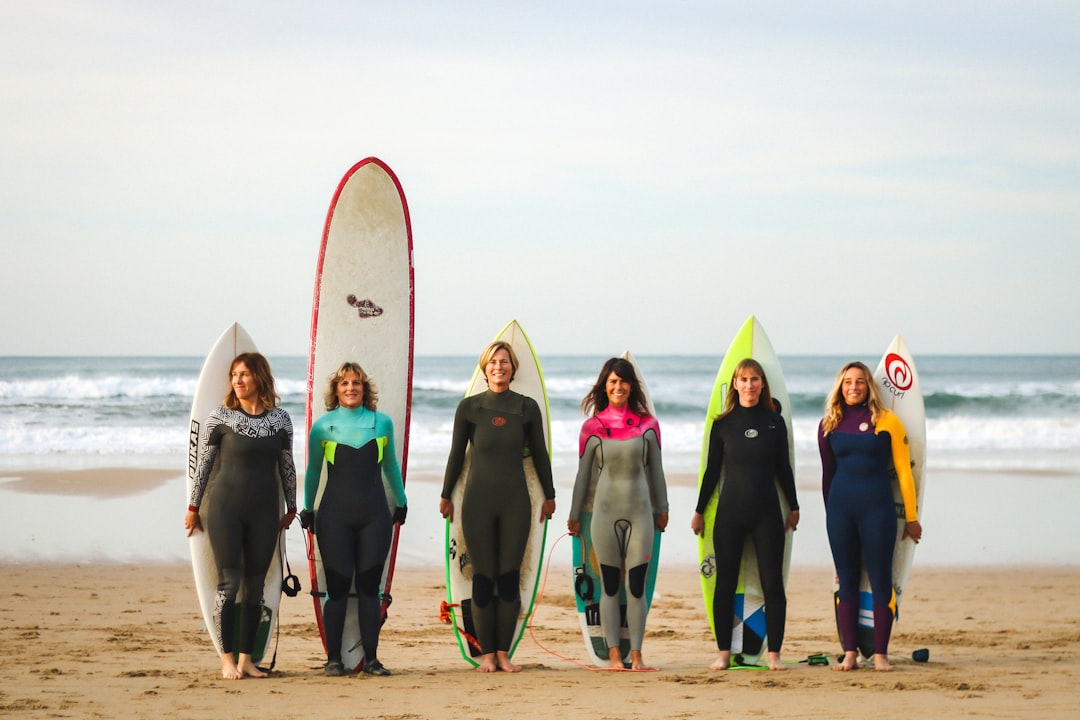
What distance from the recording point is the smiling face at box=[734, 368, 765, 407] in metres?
5.30

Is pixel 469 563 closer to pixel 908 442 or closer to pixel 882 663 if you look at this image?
pixel 882 663

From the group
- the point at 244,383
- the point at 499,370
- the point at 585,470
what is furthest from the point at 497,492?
the point at 244,383

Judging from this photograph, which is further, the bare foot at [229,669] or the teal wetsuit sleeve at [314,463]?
the teal wetsuit sleeve at [314,463]

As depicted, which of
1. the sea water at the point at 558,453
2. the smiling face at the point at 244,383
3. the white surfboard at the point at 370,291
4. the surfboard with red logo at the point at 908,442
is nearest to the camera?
the smiling face at the point at 244,383

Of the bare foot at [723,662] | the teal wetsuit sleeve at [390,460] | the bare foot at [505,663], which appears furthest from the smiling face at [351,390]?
the bare foot at [723,662]

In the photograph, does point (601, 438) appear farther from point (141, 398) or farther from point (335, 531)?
point (141, 398)

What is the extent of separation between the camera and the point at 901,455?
17.3ft

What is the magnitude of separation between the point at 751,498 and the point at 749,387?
0.52 metres

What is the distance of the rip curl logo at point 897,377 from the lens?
18.6 ft

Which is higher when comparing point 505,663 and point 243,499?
point 243,499

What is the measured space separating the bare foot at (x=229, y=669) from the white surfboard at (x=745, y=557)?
219cm

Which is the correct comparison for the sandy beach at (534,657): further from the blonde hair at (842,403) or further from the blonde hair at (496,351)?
the blonde hair at (496,351)

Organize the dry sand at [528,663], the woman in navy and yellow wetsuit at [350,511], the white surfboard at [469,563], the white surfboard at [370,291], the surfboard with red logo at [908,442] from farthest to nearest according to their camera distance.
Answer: the white surfboard at [370,291], the white surfboard at [469,563], the surfboard with red logo at [908,442], the woman in navy and yellow wetsuit at [350,511], the dry sand at [528,663]

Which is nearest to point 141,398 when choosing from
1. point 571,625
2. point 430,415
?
point 430,415
